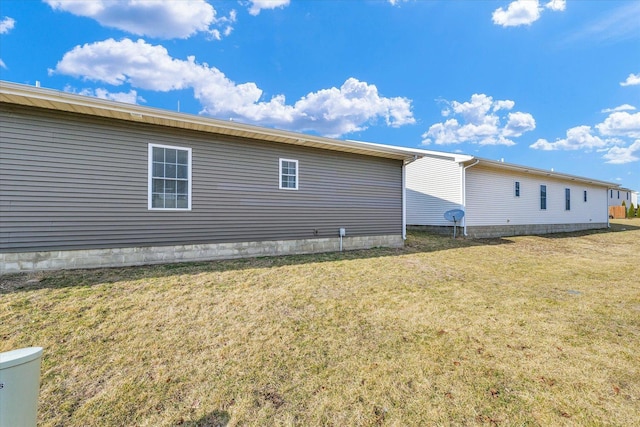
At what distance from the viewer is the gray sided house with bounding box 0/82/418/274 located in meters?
5.29

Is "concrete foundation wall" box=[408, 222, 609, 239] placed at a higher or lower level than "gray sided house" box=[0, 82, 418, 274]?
lower

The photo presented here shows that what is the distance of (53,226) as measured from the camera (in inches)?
217

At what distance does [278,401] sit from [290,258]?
200 inches

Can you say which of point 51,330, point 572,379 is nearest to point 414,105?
point 572,379

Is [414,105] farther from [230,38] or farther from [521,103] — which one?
[230,38]

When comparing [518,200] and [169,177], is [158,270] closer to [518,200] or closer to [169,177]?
[169,177]

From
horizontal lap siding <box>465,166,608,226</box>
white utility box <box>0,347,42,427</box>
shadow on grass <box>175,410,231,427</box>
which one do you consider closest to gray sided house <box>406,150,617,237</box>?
horizontal lap siding <box>465,166,608,226</box>

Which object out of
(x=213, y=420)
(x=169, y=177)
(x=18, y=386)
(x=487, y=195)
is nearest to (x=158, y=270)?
(x=169, y=177)

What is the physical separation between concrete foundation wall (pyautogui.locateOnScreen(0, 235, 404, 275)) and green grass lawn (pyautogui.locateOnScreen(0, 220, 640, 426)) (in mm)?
430

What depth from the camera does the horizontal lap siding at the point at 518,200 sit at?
41.3ft

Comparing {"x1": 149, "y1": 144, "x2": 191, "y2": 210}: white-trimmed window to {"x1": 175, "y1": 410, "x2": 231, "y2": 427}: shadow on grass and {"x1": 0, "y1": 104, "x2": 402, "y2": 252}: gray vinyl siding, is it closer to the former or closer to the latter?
{"x1": 0, "y1": 104, "x2": 402, "y2": 252}: gray vinyl siding

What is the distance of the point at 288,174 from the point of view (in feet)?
26.3

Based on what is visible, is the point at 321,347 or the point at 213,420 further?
the point at 321,347

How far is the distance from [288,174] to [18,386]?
6.83m
